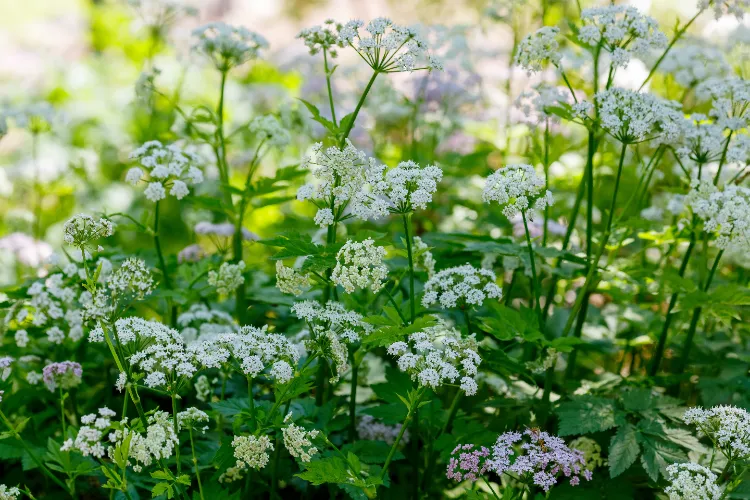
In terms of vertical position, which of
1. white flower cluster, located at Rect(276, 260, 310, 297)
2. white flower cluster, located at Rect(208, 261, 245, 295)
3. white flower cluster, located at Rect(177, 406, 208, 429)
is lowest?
white flower cluster, located at Rect(177, 406, 208, 429)

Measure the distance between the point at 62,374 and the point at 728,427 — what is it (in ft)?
9.52

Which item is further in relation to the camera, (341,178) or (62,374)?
(62,374)

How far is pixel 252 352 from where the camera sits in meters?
2.90

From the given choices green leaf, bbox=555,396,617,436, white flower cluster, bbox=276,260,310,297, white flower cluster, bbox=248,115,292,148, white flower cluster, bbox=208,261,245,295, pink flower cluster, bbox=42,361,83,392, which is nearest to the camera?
white flower cluster, bbox=276,260,310,297

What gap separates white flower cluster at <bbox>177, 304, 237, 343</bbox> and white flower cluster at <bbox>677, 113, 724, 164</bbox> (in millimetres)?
2468

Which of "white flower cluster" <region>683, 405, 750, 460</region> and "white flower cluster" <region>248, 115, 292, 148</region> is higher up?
"white flower cluster" <region>248, 115, 292, 148</region>

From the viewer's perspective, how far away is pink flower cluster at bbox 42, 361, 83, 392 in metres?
3.33

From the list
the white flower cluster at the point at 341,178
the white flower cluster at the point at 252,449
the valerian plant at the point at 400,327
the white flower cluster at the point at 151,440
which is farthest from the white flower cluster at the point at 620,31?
the white flower cluster at the point at 151,440

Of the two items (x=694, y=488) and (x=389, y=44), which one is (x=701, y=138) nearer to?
(x=389, y=44)

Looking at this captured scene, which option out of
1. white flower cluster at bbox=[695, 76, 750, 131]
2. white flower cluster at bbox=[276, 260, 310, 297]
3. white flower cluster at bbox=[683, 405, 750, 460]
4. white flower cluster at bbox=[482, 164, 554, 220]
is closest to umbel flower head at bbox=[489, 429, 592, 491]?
white flower cluster at bbox=[683, 405, 750, 460]

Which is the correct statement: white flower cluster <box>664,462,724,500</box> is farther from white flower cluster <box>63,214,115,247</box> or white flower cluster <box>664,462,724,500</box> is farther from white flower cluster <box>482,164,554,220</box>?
white flower cluster <box>63,214,115,247</box>

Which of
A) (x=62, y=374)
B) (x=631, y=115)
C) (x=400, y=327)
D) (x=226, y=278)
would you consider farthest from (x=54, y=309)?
(x=631, y=115)

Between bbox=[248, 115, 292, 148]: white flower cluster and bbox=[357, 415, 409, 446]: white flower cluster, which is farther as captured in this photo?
bbox=[248, 115, 292, 148]: white flower cluster

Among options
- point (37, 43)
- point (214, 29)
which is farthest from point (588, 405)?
point (37, 43)
